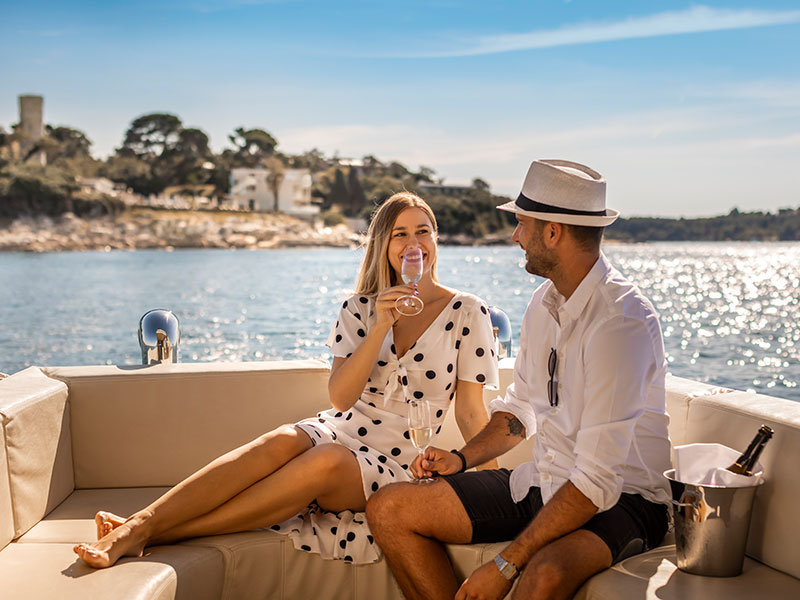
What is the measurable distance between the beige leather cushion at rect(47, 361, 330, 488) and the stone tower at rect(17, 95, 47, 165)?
6030 cm

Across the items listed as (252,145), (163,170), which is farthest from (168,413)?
(163,170)

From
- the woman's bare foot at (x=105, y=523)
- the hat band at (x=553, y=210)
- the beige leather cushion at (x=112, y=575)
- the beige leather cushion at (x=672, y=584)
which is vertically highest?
the hat band at (x=553, y=210)

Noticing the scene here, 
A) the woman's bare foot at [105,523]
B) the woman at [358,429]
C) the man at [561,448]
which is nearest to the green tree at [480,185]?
Answer: the woman at [358,429]

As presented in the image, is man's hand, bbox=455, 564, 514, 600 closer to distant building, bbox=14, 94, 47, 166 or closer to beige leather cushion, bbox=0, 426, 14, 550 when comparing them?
beige leather cushion, bbox=0, 426, 14, 550

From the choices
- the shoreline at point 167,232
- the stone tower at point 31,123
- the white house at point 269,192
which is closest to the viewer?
the shoreline at point 167,232

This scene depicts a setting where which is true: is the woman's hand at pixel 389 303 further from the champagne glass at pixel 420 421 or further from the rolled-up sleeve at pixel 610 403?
the rolled-up sleeve at pixel 610 403

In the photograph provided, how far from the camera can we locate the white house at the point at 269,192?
56219 mm

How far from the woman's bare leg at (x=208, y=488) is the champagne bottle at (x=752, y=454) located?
1215 millimetres

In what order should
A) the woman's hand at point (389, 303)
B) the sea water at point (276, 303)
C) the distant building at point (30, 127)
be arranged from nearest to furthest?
the woman's hand at point (389, 303)
the sea water at point (276, 303)
the distant building at point (30, 127)

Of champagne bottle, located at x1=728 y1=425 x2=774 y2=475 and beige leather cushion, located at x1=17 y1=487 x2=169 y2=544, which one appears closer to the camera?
champagne bottle, located at x1=728 y1=425 x2=774 y2=475

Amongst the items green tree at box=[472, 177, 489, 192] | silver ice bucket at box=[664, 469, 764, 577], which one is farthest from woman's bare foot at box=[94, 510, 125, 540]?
green tree at box=[472, 177, 489, 192]

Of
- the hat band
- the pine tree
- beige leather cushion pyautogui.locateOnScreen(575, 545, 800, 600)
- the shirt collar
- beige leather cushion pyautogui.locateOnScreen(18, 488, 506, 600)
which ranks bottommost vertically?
beige leather cushion pyautogui.locateOnScreen(18, 488, 506, 600)

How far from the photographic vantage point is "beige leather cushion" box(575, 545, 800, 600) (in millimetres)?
1831

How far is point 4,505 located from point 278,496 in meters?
0.80
